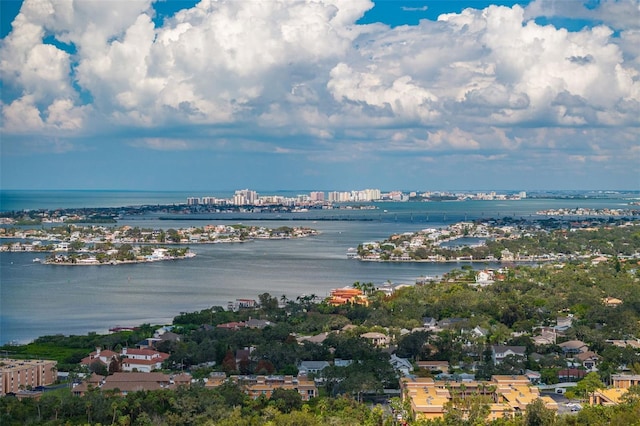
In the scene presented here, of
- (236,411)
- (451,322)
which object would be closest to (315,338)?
(451,322)

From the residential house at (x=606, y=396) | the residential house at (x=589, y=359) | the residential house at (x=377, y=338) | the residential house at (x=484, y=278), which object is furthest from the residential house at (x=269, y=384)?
the residential house at (x=484, y=278)

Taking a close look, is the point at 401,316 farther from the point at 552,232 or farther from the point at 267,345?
the point at 552,232

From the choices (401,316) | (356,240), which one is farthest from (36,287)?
(356,240)

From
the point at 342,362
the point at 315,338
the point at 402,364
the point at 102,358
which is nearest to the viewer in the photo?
the point at 402,364

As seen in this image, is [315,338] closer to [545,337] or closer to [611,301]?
[545,337]

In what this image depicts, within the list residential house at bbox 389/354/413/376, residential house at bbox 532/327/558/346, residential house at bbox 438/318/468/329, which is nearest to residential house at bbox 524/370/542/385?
residential house at bbox 389/354/413/376

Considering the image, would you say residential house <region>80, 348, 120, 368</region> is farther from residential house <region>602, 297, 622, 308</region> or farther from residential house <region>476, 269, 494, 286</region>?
residential house <region>476, 269, 494, 286</region>

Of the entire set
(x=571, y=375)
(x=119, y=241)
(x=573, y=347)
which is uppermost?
(x=119, y=241)
